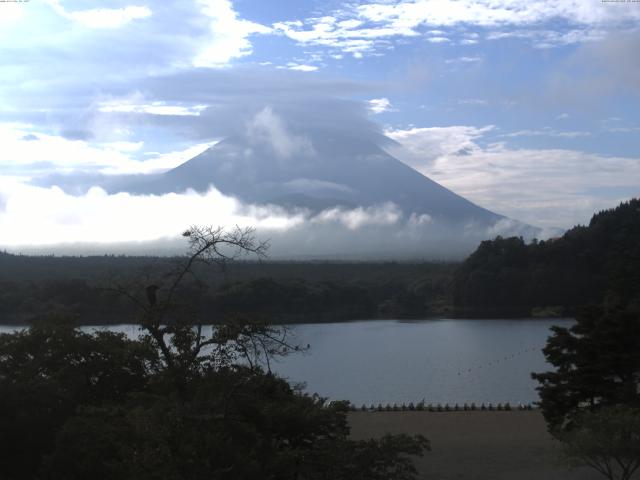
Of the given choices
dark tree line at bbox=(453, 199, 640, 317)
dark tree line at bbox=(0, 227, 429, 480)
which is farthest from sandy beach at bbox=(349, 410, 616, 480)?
dark tree line at bbox=(453, 199, 640, 317)

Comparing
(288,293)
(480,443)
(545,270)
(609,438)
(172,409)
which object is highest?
(545,270)

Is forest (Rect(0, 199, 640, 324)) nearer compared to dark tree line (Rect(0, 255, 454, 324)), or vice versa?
dark tree line (Rect(0, 255, 454, 324))

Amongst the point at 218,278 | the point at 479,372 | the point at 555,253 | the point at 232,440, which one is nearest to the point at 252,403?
the point at 232,440

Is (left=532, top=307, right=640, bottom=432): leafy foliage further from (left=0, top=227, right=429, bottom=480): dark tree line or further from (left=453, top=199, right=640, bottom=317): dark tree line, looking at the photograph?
(left=453, top=199, right=640, bottom=317): dark tree line

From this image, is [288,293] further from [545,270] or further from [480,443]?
[480,443]

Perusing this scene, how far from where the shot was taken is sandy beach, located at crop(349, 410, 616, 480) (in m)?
9.45

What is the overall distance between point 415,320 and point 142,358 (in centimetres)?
3071

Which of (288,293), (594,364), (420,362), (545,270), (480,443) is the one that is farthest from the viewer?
(545,270)

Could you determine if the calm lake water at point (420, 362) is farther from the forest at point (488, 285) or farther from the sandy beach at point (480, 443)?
the forest at point (488, 285)

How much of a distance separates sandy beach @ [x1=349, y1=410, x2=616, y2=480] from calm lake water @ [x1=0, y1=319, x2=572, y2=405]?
91.7 inches

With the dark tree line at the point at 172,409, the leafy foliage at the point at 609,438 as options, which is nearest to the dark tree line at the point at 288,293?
the dark tree line at the point at 172,409

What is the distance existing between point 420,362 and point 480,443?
1176 centimetres

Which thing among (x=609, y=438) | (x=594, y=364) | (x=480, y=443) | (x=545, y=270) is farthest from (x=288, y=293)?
(x=609, y=438)

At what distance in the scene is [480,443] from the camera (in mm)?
11203
